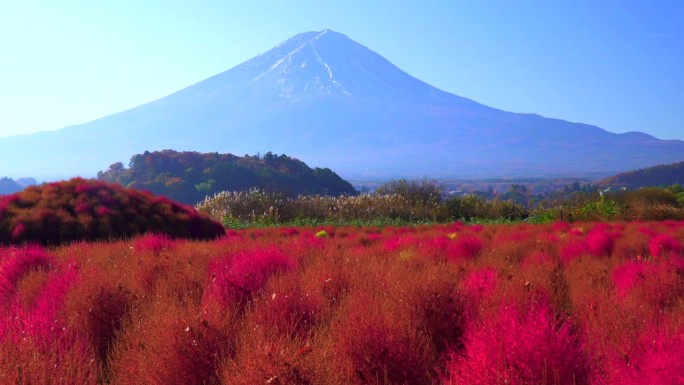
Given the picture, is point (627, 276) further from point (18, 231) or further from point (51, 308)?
point (18, 231)

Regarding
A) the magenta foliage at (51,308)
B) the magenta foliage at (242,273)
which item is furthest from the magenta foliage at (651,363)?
the magenta foliage at (51,308)

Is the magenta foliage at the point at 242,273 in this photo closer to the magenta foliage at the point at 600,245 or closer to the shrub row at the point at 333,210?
the magenta foliage at the point at 600,245

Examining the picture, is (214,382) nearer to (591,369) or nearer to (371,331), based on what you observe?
(371,331)

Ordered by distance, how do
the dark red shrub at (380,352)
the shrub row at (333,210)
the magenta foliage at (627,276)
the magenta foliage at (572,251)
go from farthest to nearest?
the shrub row at (333,210)
the magenta foliage at (572,251)
the magenta foliage at (627,276)
the dark red shrub at (380,352)

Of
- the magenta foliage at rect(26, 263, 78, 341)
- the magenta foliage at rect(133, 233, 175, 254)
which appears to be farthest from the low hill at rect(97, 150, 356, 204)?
the magenta foliage at rect(26, 263, 78, 341)

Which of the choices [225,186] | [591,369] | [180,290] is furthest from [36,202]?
[225,186]

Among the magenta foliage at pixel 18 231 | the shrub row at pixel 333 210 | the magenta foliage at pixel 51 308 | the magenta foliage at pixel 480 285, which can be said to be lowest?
the shrub row at pixel 333 210

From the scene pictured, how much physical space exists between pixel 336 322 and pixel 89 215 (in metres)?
9.65

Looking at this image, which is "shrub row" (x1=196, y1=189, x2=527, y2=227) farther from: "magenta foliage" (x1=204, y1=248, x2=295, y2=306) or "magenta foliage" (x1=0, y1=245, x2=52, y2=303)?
"magenta foliage" (x1=204, y1=248, x2=295, y2=306)

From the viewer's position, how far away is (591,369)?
3.09 metres

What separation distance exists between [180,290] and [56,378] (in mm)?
2426

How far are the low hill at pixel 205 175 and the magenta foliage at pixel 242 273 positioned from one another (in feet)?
91.3

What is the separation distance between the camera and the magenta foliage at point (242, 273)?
16.3ft

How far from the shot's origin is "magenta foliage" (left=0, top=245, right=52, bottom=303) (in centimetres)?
596
